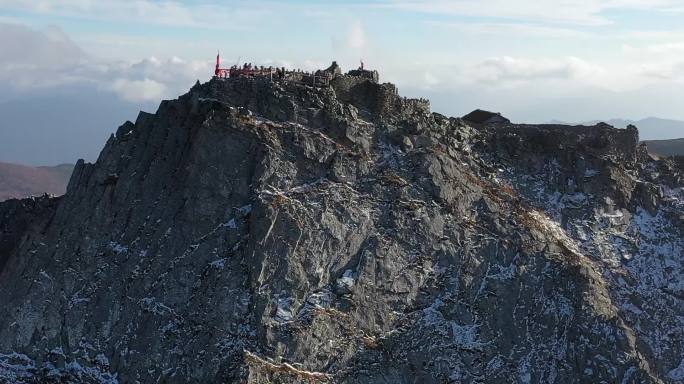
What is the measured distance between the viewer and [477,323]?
188 feet

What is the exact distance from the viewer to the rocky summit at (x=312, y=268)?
5347 cm

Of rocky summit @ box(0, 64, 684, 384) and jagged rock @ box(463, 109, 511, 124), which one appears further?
jagged rock @ box(463, 109, 511, 124)

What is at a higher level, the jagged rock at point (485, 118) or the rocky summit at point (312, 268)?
the jagged rock at point (485, 118)

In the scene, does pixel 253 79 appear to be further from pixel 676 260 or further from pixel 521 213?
pixel 676 260

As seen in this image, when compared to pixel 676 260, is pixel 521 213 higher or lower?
higher

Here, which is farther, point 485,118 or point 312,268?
point 485,118

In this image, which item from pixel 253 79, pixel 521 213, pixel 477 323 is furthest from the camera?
pixel 521 213

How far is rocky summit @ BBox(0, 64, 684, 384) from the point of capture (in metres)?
53.5

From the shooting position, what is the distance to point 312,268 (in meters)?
55.3

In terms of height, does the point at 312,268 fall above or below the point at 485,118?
below

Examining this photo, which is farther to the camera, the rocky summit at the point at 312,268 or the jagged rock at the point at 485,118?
the jagged rock at the point at 485,118

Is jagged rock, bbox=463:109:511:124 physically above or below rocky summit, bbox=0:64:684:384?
above

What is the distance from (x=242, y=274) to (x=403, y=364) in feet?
42.9

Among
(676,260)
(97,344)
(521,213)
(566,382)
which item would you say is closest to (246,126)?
(97,344)
